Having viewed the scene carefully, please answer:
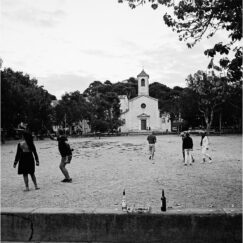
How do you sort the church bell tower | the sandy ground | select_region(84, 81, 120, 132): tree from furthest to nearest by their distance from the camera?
the church bell tower → select_region(84, 81, 120, 132): tree → the sandy ground

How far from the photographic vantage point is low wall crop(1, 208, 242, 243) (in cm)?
488

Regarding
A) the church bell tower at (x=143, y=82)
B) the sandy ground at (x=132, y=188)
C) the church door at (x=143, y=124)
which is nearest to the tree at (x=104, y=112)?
the church door at (x=143, y=124)

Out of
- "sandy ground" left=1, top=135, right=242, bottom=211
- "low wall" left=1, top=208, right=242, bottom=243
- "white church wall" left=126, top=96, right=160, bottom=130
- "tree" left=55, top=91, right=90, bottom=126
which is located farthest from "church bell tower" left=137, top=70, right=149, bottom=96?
"low wall" left=1, top=208, right=242, bottom=243

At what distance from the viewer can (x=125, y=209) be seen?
202 inches

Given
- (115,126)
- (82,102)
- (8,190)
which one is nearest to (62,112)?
(82,102)

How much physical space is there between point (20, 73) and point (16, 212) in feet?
173

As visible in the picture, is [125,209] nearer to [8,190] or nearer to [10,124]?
[8,190]

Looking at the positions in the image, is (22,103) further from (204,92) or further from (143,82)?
(143,82)

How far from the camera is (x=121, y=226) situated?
4.98m

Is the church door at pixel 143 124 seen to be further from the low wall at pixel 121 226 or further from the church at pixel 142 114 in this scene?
the low wall at pixel 121 226

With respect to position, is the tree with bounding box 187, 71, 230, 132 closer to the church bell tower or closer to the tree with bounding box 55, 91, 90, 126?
the tree with bounding box 55, 91, 90, 126

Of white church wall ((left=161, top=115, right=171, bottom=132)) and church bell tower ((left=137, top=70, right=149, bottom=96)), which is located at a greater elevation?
church bell tower ((left=137, top=70, right=149, bottom=96))

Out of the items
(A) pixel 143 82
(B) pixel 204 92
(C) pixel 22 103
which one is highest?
(A) pixel 143 82

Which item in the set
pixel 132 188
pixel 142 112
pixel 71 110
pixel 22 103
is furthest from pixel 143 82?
pixel 132 188
